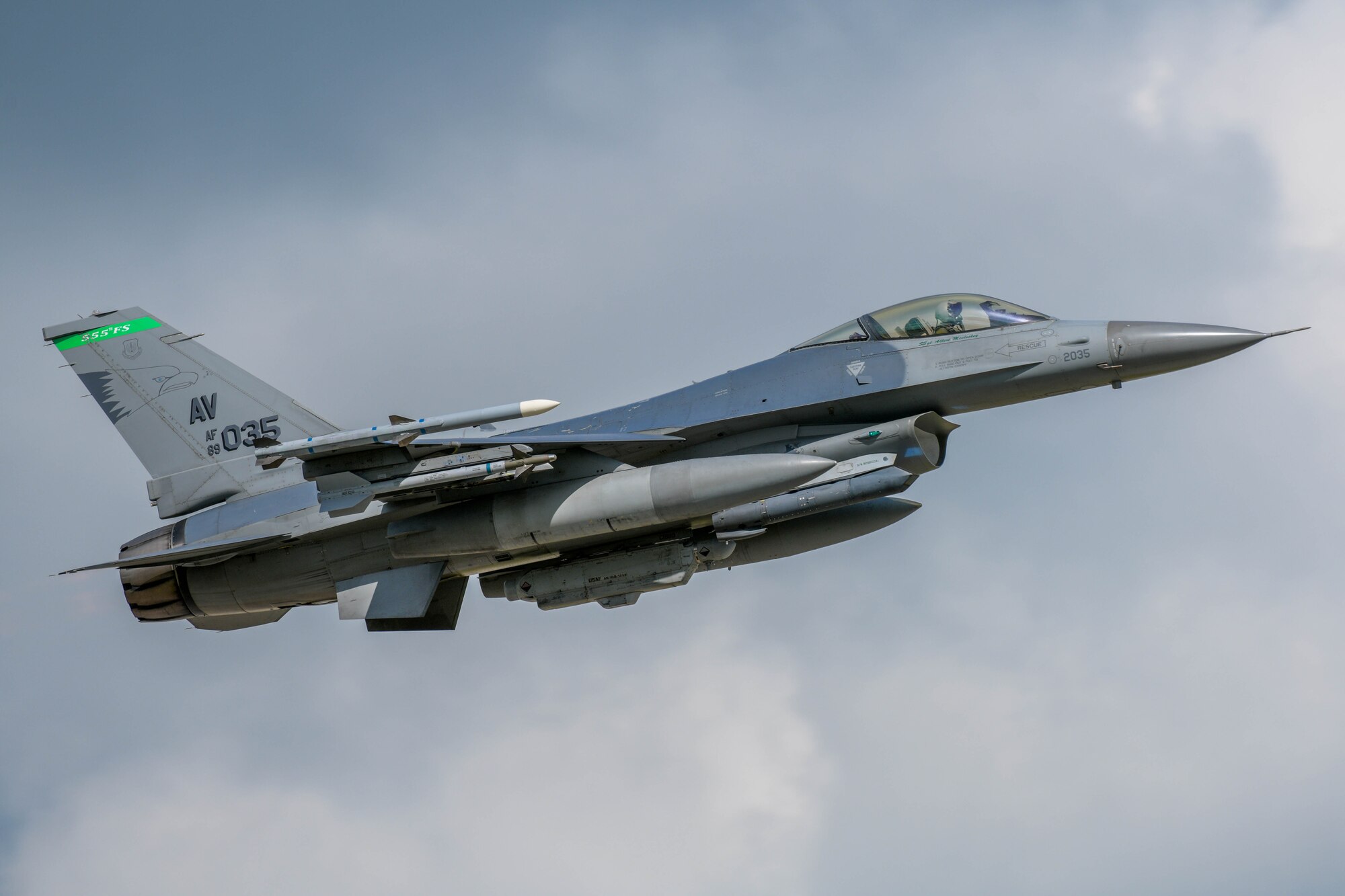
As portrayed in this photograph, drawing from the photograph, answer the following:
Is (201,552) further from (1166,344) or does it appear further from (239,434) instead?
(1166,344)

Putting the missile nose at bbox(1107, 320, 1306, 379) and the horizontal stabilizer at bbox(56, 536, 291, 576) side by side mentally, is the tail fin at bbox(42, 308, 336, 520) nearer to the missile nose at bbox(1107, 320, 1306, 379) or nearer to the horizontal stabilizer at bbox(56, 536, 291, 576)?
the horizontal stabilizer at bbox(56, 536, 291, 576)

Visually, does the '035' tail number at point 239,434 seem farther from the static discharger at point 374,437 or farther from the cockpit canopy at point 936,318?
the cockpit canopy at point 936,318

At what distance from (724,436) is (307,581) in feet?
18.6

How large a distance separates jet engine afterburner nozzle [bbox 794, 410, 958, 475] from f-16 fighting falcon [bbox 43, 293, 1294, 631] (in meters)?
0.03

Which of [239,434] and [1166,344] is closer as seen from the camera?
[1166,344]

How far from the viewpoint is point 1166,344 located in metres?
15.0

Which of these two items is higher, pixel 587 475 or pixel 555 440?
pixel 555 440

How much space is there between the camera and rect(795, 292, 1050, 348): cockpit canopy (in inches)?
616

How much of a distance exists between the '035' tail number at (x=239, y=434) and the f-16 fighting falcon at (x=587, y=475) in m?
0.02

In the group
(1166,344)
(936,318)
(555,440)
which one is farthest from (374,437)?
(1166,344)

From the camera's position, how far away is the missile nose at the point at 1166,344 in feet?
48.6

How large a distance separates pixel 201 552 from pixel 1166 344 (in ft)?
38.2

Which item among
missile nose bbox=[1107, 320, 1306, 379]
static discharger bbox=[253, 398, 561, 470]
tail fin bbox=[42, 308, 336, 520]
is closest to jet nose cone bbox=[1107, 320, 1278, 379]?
missile nose bbox=[1107, 320, 1306, 379]

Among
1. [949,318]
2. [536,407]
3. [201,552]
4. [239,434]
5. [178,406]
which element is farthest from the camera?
[178,406]
